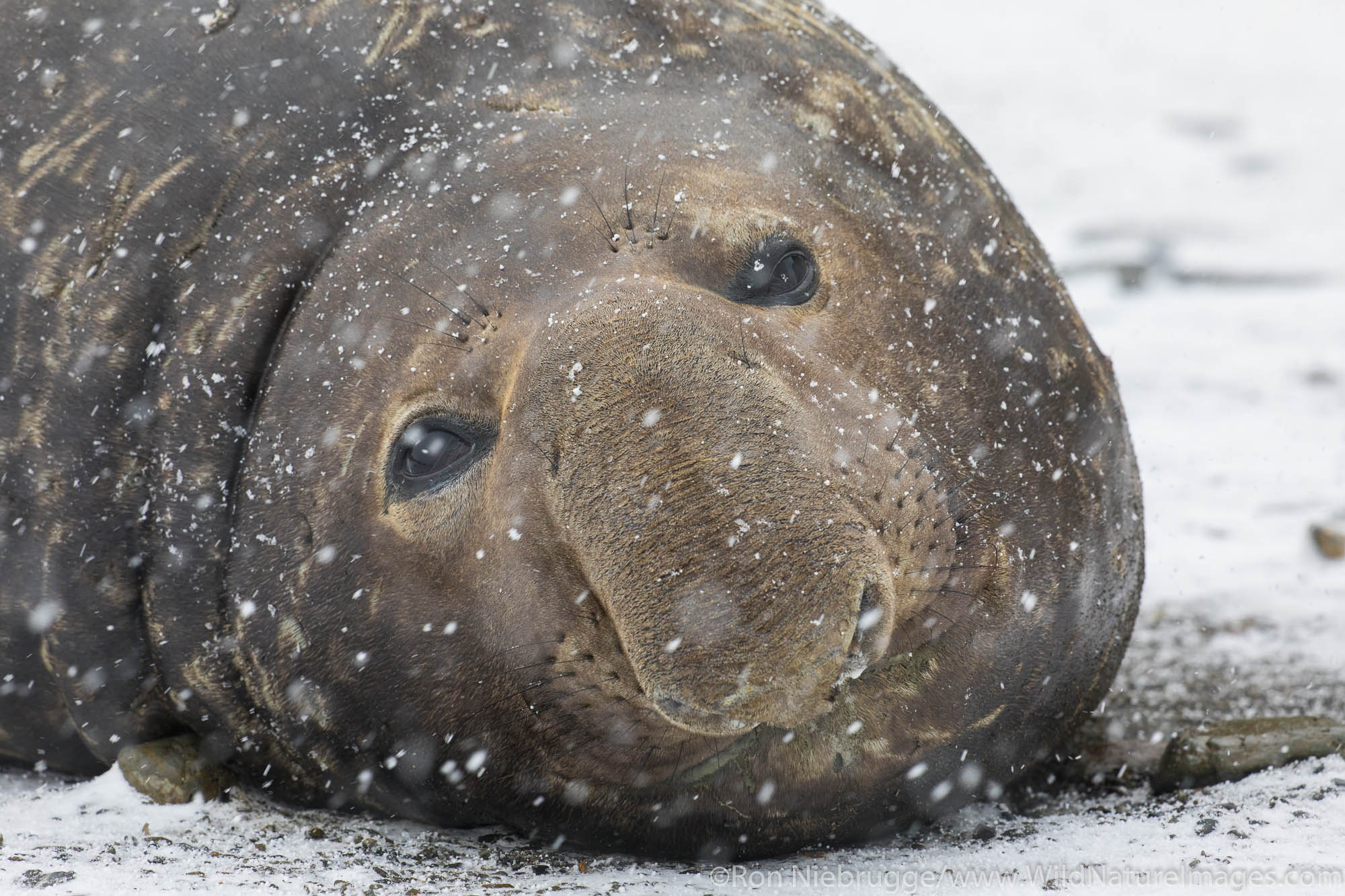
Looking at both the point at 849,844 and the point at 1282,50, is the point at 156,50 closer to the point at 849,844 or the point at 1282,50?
the point at 849,844

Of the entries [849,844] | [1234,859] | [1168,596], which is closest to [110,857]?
[849,844]

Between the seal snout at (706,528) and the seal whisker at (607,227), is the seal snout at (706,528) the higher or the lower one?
the lower one

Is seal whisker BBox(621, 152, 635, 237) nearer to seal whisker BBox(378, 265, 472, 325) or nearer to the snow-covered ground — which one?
seal whisker BBox(378, 265, 472, 325)

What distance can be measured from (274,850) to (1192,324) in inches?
193

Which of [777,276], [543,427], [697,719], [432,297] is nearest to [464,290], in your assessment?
[432,297]

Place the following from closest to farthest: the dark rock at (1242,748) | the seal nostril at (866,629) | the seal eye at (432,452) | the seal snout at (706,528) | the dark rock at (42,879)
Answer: the seal snout at (706,528)
the seal nostril at (866,629)
the dark rock at (42,879)
the seal eye at (432,452)
the dark rock at (1242,748)

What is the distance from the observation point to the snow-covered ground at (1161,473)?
3.00m

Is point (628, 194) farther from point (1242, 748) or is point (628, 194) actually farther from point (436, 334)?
point (1242, 748)

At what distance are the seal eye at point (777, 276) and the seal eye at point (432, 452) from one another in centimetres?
60

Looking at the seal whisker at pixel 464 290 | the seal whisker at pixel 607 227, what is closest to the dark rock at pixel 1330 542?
the seal whisker at pixel 607 227

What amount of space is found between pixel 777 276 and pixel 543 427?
0.63 m

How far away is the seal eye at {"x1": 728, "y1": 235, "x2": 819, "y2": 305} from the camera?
2951 millimetres

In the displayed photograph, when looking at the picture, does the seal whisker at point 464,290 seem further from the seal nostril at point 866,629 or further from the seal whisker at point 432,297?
the seal nostril at point 866,629

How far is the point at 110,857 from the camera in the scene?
3.02m
